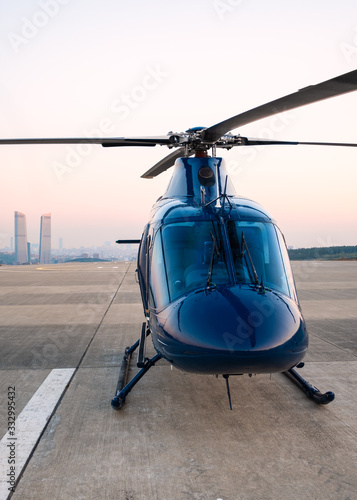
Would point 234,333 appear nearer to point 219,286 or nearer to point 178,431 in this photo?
point 219,286

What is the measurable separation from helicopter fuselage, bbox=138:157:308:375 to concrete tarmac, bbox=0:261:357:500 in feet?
2.16

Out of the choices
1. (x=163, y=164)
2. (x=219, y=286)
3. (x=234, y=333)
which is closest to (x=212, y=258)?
A: (x=219, y=286)

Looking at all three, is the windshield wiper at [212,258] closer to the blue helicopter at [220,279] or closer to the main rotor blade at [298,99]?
the blue helicopter at [220,279]

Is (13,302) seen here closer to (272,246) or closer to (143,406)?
(143,406)

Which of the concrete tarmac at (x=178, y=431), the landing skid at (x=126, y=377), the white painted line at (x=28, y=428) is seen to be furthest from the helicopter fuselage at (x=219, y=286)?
the white painted line at (x=28, y=428)

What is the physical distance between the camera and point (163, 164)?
8.08 m

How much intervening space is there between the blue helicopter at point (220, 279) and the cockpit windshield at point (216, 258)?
0.01m

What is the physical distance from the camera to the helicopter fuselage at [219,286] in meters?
3.92

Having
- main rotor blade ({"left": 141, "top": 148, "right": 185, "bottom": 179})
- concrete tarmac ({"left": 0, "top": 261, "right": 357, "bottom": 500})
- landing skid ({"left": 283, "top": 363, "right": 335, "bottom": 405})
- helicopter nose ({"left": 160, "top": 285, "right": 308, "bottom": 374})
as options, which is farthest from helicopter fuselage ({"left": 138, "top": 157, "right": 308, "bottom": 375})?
main rotor blade ({"left": 141, "top": 148, "right": 185, "bottom": 179})

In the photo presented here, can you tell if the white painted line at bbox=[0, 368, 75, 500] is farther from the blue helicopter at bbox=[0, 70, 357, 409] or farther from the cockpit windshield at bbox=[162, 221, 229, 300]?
the cockpit windshield at bbox=[162, 221, 229, 300]

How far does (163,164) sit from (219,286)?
417 centimetres

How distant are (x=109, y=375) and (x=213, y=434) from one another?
2235 mm

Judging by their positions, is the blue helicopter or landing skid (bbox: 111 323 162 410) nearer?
the blue helicopter

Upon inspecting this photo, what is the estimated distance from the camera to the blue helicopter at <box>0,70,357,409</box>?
3.91 meters
